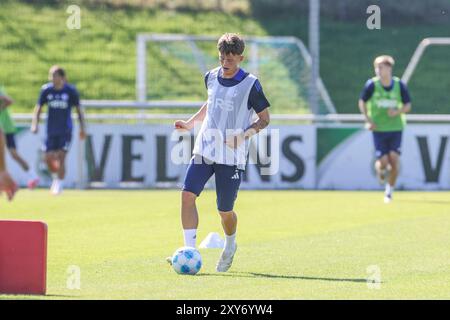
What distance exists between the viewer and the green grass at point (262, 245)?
1035cm

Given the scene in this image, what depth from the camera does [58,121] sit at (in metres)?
24.3

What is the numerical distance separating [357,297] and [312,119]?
16946 mm

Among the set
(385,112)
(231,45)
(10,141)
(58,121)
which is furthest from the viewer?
(10,141)

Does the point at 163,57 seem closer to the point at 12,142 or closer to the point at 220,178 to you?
the point at 12,142

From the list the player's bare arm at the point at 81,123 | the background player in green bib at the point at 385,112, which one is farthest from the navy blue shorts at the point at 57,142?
the background player in green bib at the point at 385,112

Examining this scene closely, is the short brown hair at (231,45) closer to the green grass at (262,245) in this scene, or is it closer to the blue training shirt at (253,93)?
the blue training shirt at (253,93)

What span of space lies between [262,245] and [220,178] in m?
2.62

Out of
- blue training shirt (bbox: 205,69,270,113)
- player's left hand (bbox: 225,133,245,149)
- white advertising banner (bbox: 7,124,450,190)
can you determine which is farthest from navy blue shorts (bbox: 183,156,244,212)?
white advertising banner (bbox: 7,124,450,190)

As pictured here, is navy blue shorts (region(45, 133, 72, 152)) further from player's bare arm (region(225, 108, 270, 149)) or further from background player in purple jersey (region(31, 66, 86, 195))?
player's bare arm (region(225, 108, 270, 149))

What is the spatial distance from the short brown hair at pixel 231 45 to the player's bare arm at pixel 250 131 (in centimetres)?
65

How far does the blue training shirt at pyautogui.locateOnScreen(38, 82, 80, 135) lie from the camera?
24062 millimetres

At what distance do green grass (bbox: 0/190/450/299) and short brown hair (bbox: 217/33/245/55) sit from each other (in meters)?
2.06

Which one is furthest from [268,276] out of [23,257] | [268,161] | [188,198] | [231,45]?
[268,161]
